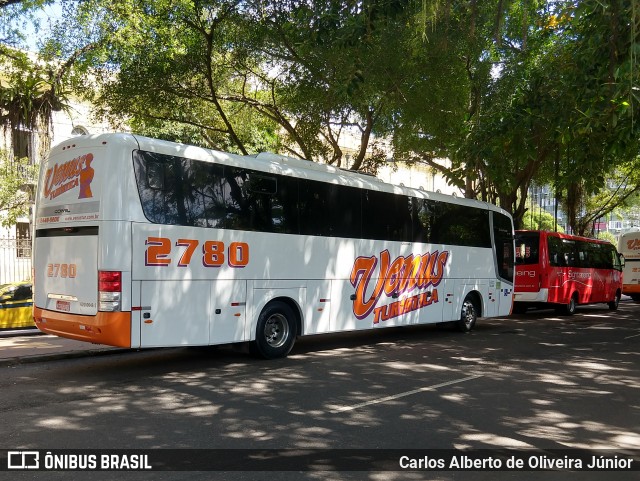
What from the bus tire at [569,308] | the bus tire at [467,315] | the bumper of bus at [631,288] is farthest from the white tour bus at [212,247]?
the bumper of bus at [631,288]

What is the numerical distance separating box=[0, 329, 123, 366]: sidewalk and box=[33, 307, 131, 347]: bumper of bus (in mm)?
1844

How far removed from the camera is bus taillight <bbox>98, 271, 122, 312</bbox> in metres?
8.12

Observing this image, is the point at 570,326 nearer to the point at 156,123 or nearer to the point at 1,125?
the point at 156,123

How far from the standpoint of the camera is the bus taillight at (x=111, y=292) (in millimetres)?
8125

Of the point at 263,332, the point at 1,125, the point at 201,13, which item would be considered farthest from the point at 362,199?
the point at 1,125

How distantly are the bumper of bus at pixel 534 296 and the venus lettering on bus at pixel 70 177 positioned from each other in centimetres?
1612

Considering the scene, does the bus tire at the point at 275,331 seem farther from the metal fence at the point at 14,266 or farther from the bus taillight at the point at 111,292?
the metal fence at the point at 14,266

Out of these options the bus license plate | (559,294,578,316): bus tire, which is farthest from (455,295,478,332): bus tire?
the bus license plate

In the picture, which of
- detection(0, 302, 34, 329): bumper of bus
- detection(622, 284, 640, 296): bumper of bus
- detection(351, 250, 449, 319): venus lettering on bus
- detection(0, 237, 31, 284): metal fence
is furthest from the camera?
detection(622, 284, 640, 296): bumper of bus

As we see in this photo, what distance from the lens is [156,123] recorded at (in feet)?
64.6

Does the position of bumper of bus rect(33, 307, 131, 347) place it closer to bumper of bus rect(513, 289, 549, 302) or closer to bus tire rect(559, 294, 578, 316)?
bumper of bus rect(513, 289, 549, 302)

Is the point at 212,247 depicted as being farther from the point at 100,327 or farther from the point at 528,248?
the point at 528,248

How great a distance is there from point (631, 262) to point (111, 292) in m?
28.2

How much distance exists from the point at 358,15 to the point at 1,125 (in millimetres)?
12265
